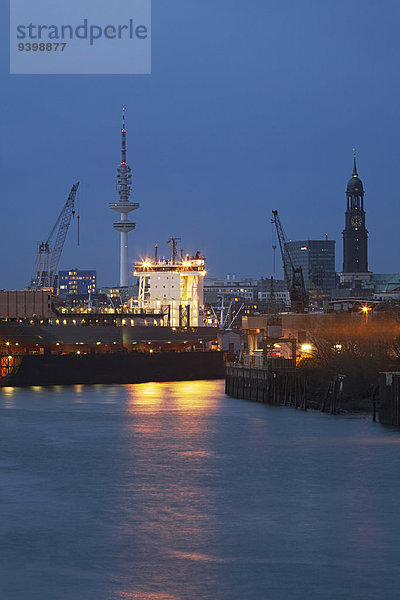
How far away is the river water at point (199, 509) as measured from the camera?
20.5 metres

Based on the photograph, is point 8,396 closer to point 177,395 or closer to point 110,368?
point 177,395

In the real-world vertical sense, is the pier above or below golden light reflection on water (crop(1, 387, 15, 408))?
above

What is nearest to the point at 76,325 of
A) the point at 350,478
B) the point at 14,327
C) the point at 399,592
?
the point at 14,327

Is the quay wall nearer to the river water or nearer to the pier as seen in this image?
the pier

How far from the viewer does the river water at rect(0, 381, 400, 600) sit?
808 inches

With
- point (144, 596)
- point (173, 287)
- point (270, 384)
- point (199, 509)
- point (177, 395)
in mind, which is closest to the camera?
point (144, 596)

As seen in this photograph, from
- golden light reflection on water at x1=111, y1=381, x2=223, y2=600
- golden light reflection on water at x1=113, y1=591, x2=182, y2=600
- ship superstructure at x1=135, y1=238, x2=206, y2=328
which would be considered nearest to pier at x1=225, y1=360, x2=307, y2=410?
golden light reflection on water at x1=111, y1=381, x2=223, y2=600

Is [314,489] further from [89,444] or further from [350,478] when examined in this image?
[89,444]

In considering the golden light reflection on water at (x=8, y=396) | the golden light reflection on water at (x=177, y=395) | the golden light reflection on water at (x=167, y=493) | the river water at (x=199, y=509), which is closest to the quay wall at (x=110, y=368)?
the golden light reflection on water at (x=177, y=395)

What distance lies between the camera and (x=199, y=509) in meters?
27.4

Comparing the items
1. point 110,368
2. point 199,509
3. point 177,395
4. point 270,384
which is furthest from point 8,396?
point 199,509

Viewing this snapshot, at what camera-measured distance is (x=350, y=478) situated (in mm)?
31766

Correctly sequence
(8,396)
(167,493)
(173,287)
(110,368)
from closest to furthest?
1. (167,493)
2. (8,396)
3. (110,368)
4. (173,287)

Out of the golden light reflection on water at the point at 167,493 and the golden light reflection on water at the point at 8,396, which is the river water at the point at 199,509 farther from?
the golden light reflection on water at the point at 8,396
